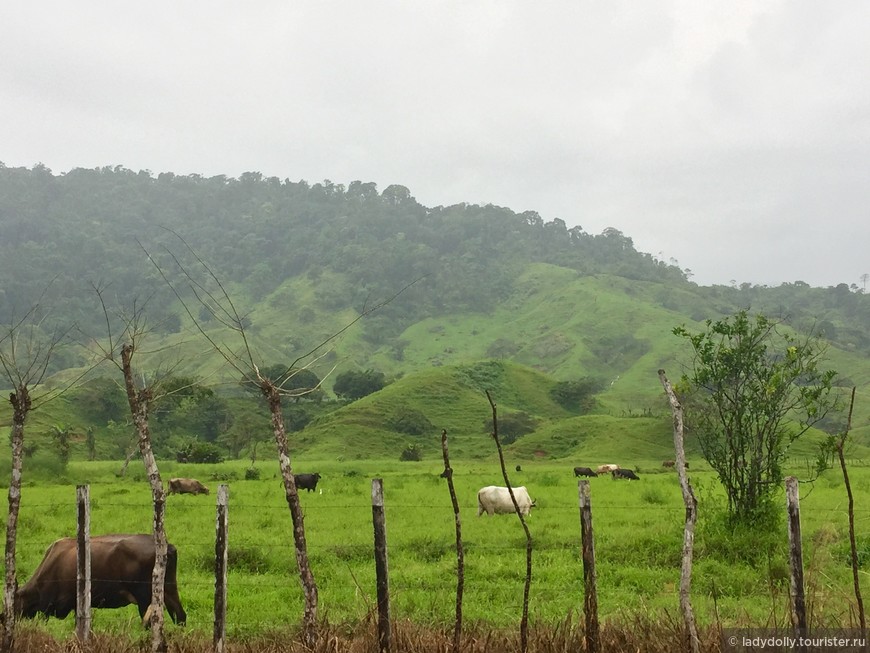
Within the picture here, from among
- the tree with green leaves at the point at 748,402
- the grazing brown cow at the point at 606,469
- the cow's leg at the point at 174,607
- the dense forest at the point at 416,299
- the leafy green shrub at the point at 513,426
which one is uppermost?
the dense forest at the point at 416,299

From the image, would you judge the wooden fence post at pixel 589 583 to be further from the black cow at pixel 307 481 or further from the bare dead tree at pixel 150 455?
the black cow at pixel 307 481

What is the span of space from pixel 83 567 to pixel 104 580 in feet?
10.6

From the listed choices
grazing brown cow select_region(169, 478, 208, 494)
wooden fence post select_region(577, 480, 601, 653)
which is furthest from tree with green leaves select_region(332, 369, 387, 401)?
wooden fence post select_region(577, 480, 601, 653)

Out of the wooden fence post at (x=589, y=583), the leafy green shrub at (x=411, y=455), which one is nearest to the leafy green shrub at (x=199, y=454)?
the leafy green shrub at (x=411, y=455)

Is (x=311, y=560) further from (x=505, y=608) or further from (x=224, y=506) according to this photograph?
(x=224, y=506)

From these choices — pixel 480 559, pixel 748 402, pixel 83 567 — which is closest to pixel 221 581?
pixel 83 567

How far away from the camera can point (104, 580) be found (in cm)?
1084

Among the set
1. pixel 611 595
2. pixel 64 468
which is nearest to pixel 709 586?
pixel 611 595

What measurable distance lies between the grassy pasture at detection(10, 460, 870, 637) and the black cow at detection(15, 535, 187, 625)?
291 millimetres

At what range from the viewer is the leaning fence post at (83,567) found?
7.71 metres

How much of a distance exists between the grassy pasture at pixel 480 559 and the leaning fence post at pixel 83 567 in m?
0.46

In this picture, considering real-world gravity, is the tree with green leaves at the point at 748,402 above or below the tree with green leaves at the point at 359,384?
below

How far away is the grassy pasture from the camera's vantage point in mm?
10711

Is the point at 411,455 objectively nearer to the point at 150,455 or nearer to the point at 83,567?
the point at 83,567
